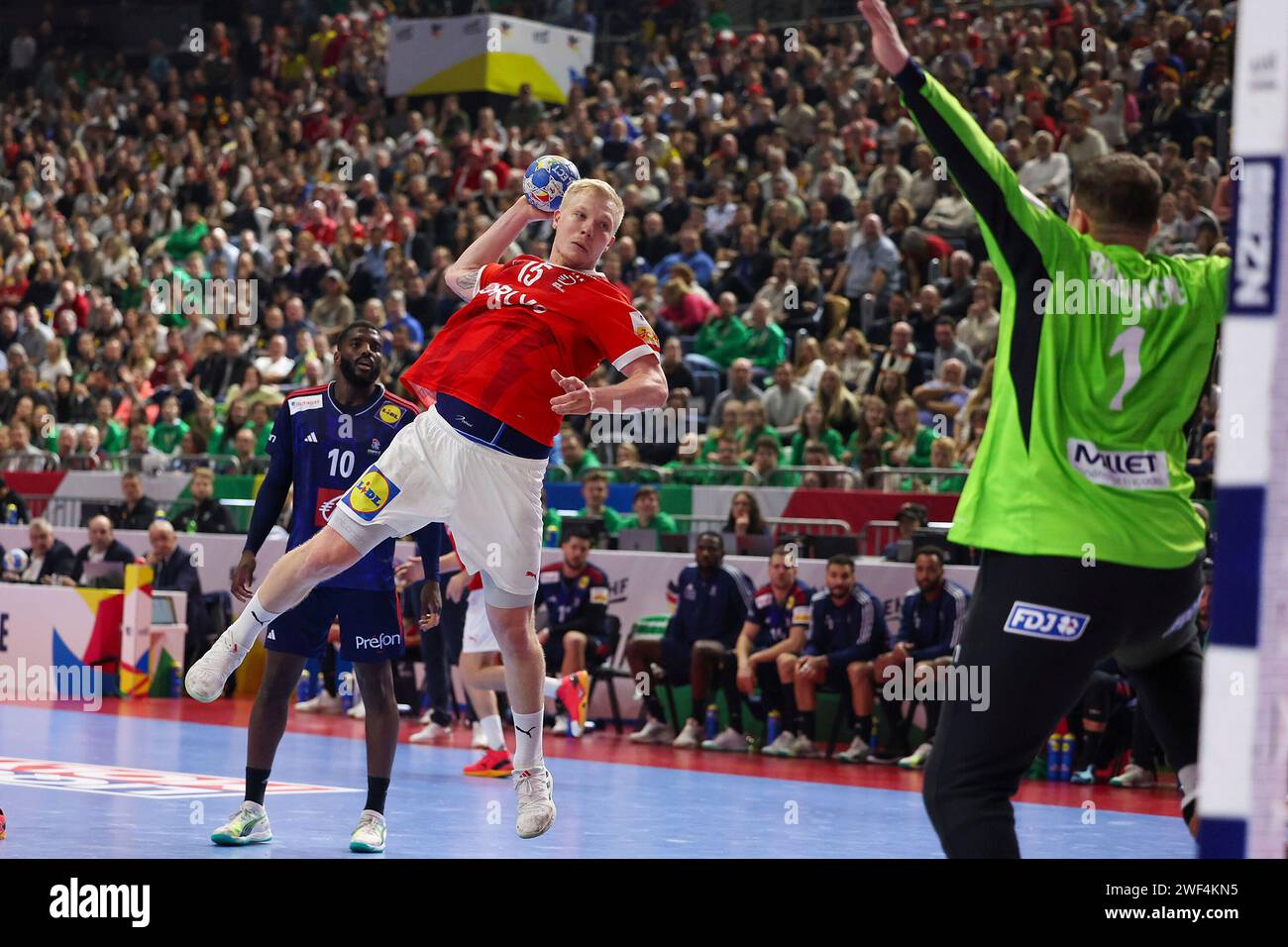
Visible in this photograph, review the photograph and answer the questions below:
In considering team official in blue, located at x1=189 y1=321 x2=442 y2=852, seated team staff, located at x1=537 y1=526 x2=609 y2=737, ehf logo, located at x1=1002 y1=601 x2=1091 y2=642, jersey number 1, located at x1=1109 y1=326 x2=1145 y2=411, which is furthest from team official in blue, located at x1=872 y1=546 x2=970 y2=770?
ehf logo, located at x1=1002 y1=601 x2=1091 y2=642

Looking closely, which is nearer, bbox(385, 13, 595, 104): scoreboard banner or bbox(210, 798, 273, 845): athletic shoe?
bbox(210, 798, 273, 845): athletic shoe

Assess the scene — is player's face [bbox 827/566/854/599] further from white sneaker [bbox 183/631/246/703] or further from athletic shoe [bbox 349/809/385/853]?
white sneaker [bbox 183/631/246/703]

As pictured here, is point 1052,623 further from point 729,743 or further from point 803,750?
point 729,743

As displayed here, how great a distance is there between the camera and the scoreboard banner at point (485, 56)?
1065 inches

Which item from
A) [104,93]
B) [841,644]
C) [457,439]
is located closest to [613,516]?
[841,644]

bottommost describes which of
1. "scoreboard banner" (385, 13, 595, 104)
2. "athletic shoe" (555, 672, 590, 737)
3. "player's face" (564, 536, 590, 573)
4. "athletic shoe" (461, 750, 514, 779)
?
"athletic shoe" (461, 750, 514, 779)

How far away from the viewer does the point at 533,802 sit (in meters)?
6.83

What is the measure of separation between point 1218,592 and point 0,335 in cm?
2309

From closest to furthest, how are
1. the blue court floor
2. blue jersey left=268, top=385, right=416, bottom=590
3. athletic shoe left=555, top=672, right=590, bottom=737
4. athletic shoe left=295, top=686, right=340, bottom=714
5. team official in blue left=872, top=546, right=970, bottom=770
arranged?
blue jersey left=268, top=385, right=416, bottom=590 → the blue court floor → athletic shoe left=555, top=672, right=590, bottom=737 → team official in blue left=872, top=546, right=970, bottom=770 → athletic shoe left=295, top=686, right=340, bottom=714

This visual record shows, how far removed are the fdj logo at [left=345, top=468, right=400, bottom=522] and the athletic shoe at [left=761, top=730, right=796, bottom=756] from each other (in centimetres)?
748

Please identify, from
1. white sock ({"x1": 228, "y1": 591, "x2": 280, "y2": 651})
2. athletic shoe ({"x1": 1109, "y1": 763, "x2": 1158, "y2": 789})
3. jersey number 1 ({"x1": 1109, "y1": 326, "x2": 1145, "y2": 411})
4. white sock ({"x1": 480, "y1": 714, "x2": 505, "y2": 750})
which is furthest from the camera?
athletic shoe ({"x1": 1109, "y1": 763, "x2": 1158, "y2": 789})

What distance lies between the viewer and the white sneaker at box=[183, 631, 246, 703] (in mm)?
6496

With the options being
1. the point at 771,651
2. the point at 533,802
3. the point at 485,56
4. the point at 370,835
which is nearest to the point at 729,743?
the point at 771,651
